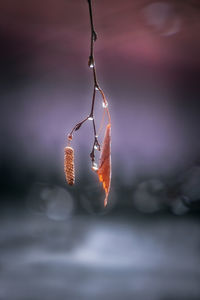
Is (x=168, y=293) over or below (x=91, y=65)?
below

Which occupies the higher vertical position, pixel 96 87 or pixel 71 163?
pixel 96 87

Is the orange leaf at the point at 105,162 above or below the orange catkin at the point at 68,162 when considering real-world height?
above

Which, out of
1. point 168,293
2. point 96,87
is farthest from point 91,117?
point 168,293

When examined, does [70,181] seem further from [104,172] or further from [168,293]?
[168,293]

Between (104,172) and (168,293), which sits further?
(168,293)

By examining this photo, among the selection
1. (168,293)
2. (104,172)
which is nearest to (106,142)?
(104,172)

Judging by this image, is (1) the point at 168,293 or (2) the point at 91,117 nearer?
(2) the point at 91,117

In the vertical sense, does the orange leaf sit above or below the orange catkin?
above

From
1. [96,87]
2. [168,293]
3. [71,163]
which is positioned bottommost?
[168,293]

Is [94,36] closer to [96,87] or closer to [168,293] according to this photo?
[96,87]
